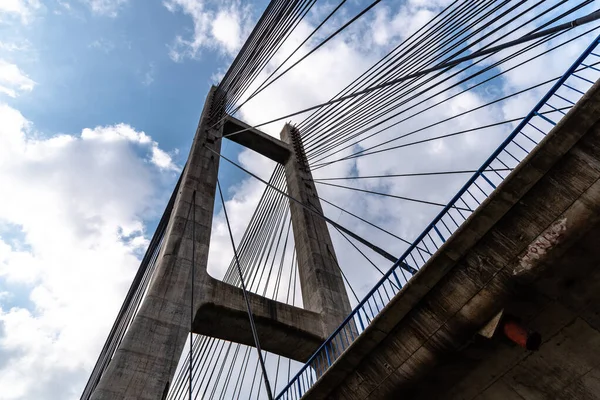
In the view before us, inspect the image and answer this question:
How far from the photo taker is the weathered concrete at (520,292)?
485 cm

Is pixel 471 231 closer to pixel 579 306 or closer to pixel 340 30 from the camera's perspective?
pixel 579 306

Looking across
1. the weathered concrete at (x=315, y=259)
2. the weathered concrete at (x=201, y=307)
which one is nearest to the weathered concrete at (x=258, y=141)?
the weathered concrete at (x=315, y=259)

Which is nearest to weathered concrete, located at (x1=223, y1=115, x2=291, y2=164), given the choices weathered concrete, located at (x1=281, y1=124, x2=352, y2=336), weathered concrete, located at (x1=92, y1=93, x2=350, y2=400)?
weathered concrete, located at (x1=281, y1=124, x2=352, y2=336)

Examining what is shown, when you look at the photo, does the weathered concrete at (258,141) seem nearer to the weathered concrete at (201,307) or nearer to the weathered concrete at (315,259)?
the weathered concrete at (315,259)

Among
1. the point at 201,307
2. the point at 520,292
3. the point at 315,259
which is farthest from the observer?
the point at 315,259

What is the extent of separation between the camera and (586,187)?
4762mm

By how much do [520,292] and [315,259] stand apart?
8.93m

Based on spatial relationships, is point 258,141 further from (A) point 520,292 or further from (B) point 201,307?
(A) point 520,292

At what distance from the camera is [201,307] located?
33.3 feet

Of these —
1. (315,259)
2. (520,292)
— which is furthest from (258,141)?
(520,292)

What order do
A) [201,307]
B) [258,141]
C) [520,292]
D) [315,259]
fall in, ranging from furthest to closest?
[258,141], [315,259], [201,307], [520,292]

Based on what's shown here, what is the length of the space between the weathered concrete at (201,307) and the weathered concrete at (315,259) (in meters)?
0.04

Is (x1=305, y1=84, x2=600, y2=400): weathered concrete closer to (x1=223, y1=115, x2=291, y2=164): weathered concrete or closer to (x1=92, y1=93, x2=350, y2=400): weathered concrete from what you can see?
(x1=92, y1=93, x2=350, y2=400): weathered concrete

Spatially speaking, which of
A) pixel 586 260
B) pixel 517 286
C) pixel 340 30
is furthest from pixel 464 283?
pixel 340 30
